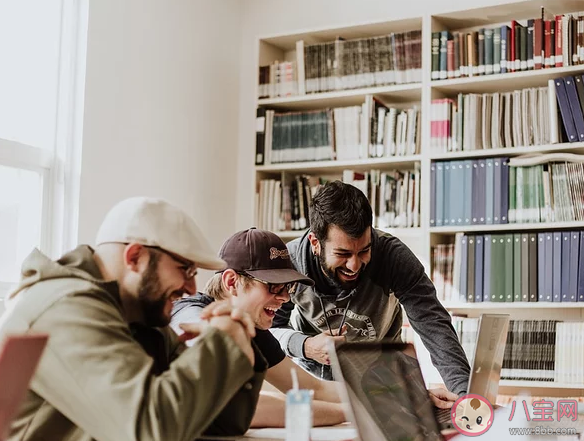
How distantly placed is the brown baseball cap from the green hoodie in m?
0.83

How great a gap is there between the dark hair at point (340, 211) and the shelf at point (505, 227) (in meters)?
1.51

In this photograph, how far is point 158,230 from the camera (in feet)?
4.64

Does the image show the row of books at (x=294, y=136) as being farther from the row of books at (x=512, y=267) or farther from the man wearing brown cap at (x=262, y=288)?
the man wearing brown cap at (x=262, y=288)

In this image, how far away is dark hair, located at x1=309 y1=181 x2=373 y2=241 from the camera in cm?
248

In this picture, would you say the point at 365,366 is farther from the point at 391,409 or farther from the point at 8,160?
the point at 8,160

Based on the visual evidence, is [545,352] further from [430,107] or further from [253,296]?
[253,296]

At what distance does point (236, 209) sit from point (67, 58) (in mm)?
1452

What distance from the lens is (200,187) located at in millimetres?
4402

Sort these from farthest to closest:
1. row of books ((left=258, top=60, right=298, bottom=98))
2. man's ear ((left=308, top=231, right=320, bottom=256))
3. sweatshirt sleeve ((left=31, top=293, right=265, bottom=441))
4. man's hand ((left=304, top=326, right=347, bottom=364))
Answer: row of books ((left=258, top=60, right=298, bottom=98)) → man's ear ((left=308, top=231, right=320, bottom=256)) → man's hand ((left=304, top=326, right=347, bottom=364)) → sweatshirt sleeve ((left=31, top=293, right=265, bottom=441))

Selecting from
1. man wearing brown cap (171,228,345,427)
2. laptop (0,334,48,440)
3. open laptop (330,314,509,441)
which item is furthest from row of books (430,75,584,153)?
laptop (0,334,48,440)

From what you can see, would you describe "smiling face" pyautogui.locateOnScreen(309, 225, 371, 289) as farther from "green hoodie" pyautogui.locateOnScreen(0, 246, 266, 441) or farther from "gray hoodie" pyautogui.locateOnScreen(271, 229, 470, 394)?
"green hoodie" pyautogui.locateOnScreen(0, 246, 266, 441)

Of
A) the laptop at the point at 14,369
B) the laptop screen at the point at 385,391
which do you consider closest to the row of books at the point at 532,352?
the laptop screen at the point at 385,391

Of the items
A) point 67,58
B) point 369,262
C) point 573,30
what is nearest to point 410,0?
point 573,30

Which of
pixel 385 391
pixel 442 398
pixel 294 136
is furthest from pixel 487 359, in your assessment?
pixel 294 136
